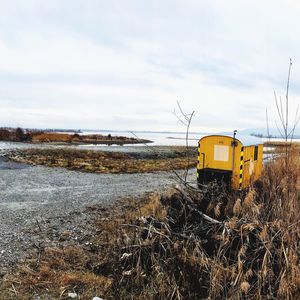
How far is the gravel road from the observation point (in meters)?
5.69

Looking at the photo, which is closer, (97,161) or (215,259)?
(215,259)

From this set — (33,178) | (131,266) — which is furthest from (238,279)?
(33,178)

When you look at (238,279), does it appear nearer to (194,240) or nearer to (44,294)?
(194,240)

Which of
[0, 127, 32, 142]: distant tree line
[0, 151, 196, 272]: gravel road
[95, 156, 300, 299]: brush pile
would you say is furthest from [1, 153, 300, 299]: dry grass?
[0, 127, 32, 142]: distant tree line

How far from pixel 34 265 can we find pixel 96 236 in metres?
1.54

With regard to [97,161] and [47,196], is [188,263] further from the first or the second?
[97,161]

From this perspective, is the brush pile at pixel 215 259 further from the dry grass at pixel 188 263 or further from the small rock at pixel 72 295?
the small rock at pixel 72 295

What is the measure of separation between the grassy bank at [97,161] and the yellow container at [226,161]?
459 centimetres

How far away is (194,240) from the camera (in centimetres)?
428

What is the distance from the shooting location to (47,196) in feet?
30.3

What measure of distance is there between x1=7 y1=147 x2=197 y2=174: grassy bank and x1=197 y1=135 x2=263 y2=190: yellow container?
4.59 meters

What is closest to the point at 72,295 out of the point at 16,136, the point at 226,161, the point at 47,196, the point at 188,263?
the point at 188,263

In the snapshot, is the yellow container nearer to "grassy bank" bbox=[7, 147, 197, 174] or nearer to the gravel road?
the gravel road

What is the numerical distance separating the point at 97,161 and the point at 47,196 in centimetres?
997
